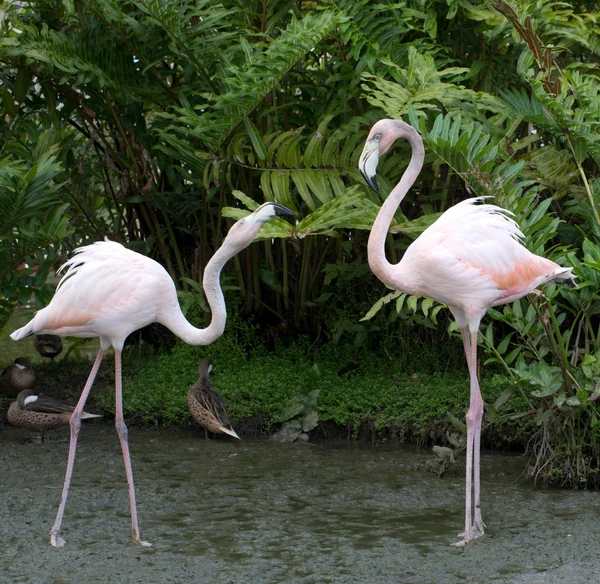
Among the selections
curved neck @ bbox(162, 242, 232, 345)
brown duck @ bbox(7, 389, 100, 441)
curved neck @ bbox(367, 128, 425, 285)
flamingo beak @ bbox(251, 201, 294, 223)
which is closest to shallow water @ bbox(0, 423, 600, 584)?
brown duck @ bbox(7, 389, 100, 441)

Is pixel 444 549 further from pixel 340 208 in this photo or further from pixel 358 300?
pixel 358 300


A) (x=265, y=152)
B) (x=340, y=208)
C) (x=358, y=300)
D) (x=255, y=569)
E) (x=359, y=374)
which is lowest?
(x=255, y=569)

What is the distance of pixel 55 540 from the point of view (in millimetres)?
4547

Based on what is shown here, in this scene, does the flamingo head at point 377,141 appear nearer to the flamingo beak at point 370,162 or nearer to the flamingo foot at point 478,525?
the flamingo beak at point 370,162

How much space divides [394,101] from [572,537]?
2.57 meters

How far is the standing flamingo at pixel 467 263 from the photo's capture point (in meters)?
4.56

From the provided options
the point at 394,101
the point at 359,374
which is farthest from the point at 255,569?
the point at 359,374

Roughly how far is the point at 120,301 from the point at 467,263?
1.72 meters

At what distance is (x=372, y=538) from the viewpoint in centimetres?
462

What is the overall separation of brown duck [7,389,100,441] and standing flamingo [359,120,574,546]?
2.92 metres

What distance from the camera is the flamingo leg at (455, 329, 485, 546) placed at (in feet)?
14.8

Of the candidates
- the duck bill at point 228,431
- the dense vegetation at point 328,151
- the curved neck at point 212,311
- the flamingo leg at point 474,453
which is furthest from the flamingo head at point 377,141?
the duck bill at point 228,431

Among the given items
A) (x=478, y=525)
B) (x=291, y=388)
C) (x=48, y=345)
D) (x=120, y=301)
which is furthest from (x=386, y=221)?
(x=48, y=345)

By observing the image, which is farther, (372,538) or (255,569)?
(372,538)
